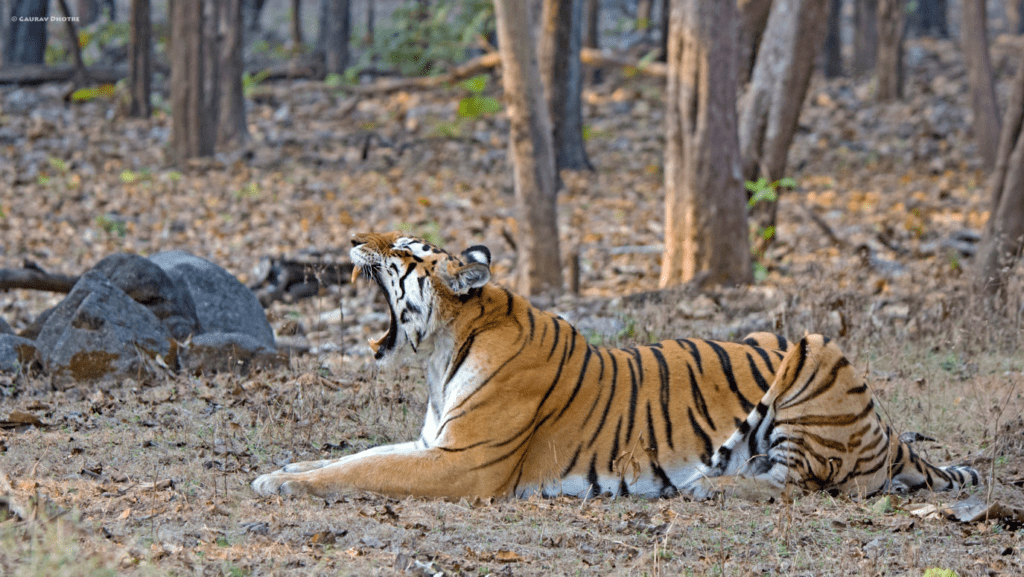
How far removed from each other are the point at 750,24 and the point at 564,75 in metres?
4.16

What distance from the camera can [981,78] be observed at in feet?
49.1

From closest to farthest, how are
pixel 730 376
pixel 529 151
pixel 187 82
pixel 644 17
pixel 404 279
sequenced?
pixel 404 279 → pixel 730 376 → pixel 529 151 → pixel 187 82 → pixel 644 17

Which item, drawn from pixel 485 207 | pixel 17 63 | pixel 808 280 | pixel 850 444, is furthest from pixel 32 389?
pixel 17 63

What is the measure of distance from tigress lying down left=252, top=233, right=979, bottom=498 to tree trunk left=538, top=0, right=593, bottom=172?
25.5 feet

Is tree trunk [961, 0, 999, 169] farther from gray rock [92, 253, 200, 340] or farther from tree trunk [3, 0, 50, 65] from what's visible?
tree trunk [3, 0, 50, 65]

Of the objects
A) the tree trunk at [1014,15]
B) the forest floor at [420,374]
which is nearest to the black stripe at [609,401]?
the forest floor at [420,374]

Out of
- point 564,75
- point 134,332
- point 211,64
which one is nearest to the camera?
point 134,332

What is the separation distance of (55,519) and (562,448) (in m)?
1.92

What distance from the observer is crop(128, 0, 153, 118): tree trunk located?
19.2 m

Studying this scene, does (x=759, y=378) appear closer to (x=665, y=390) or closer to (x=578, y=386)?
(x=665, y=390)

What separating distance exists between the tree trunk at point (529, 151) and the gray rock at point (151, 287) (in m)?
3.41

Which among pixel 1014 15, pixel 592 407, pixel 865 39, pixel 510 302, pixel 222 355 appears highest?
pixel 1014 15

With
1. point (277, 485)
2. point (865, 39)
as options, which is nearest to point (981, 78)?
point (865, 39)

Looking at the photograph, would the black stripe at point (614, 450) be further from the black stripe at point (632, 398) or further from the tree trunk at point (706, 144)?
the tree trunk at point (706, 144)
